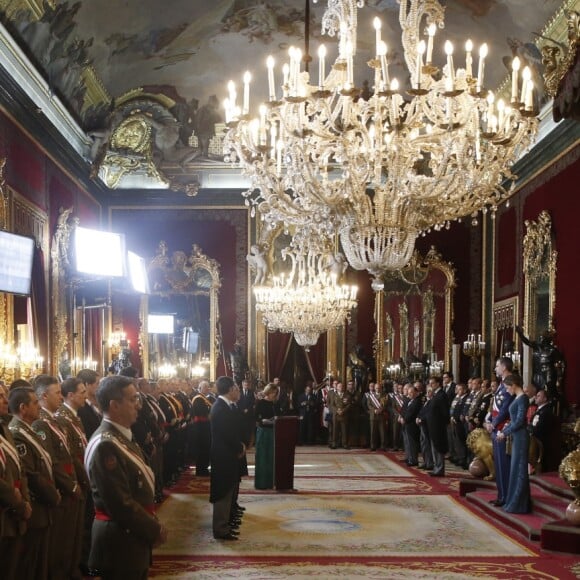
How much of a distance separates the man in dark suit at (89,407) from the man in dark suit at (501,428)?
456 centimetres

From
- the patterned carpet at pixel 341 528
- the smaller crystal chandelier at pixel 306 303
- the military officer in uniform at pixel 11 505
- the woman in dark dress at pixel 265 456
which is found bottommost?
the patterned carpet at pixel 341 528

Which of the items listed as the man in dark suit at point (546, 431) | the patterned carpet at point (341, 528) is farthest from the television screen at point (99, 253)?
the man in dark suit at point (546, 431)

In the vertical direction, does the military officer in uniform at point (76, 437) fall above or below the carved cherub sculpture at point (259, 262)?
below

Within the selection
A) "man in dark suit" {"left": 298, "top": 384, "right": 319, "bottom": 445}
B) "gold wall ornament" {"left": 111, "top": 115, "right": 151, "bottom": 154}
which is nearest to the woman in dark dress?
"man in dark suit" {"left": 298, "top": 384, "right": 319, "bottom": 445}

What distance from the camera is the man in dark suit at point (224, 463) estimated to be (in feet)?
29.8

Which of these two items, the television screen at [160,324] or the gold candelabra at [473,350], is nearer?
the gold candelabra at [473,350]

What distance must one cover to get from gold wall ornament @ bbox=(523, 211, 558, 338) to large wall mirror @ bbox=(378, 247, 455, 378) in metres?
3.91

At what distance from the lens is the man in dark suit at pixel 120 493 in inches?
177

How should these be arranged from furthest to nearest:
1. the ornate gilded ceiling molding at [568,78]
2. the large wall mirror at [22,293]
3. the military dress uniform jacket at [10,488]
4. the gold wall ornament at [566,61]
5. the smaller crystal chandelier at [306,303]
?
the smaller crystal chandelier at [306,303]
the large wall mirror at [22,293]
the gold wall ornament at [566,61]
the ornate gilded ceiling molding at [568,78]
the military dress uniform jacket at [10,488]

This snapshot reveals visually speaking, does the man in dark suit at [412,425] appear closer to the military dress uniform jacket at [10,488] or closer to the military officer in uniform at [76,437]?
the military officer in uniform at [76,437]

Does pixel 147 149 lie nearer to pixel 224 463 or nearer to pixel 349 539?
pixel 224 463

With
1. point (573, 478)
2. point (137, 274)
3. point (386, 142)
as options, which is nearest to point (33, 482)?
point (386, 142)

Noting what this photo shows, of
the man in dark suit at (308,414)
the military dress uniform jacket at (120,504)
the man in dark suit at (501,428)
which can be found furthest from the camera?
the man in dark suit at (308,414)

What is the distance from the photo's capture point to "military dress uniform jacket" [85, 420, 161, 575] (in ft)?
14.7
